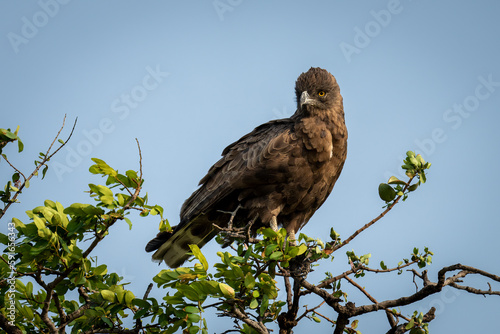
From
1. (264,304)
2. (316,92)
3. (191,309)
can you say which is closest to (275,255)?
(264,304)

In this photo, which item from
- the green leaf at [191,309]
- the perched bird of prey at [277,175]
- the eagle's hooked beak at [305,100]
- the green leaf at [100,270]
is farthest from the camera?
the eagle's hooked beak at [305,100]

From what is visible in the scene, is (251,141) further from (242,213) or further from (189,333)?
(189,333)

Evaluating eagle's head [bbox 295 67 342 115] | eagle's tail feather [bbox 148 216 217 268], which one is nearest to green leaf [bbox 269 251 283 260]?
eagle's tail feather [bbox 148 216 217 268]

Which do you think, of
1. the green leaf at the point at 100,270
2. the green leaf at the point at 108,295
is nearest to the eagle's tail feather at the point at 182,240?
the green leaf at the point at 100,270

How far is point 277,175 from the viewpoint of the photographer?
6.21 m

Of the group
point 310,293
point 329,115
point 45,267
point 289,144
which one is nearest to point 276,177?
point 289,144

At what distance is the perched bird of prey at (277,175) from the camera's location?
6.23 metres

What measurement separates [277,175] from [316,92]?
4.00 ft

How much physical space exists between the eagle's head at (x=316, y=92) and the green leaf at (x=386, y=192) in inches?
76.3

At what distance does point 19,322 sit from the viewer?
4980mm

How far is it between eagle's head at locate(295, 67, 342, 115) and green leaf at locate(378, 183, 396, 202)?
1.94 m

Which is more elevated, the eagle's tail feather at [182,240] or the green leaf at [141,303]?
the eagle's tail feather at [182,240]

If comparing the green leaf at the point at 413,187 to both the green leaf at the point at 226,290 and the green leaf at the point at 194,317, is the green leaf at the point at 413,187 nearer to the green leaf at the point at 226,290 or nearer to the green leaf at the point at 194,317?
the green leaf at the point at 226,290

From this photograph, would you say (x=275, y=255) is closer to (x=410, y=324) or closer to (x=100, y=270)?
(x=410, y=324)
